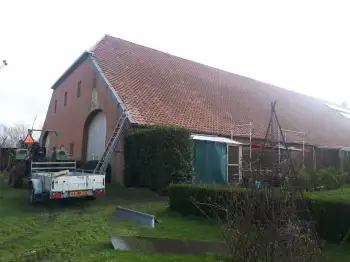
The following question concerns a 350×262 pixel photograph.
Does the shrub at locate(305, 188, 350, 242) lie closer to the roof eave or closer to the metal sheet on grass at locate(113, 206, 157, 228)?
the metal sheet on grass at locate(113, 206, 157, 228)

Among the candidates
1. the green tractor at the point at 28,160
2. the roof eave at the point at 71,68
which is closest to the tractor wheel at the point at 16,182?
the green tractor at the point at 28,160

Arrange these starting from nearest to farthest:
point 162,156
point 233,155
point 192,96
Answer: point 162,156
point 233,155
point 192,96

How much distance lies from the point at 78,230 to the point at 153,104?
1042 cm

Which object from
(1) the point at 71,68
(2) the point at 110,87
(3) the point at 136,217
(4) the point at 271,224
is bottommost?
(3) the point at 136,217

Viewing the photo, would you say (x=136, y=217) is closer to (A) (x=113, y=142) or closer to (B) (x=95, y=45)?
(A) (x=113, y=142)

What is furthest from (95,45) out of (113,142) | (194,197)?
(194,197)

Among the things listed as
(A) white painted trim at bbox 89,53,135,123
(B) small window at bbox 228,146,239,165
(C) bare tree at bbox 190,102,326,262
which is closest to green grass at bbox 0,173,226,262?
(C) bare tree at bbox 190,102,326,262

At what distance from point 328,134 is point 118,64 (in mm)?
18384

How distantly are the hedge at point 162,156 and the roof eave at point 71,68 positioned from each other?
7.87 m

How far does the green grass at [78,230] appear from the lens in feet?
19.1

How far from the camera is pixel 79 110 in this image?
20.5m

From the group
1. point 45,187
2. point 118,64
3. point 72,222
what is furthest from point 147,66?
point 72,222

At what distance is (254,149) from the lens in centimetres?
1894

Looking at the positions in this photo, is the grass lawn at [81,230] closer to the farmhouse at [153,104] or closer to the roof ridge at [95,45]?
the farmhouse at [153,104]
